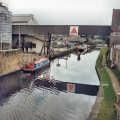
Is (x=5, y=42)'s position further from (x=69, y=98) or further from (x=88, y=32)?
(x=69, y=98)

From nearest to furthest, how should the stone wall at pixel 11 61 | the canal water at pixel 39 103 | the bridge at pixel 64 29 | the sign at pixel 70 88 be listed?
the canal water at pixel 39 103, the sign at pixel 70 88, the stone wall at pixel 11 61, the bridge at pixel 64 29

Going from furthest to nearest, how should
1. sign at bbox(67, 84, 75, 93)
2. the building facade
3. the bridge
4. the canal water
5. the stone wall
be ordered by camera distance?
the building facade, the bridge, the stone wall, sign at bbox(67, 84, 75, 93), the canal water

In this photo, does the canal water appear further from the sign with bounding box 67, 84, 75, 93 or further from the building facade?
the building facade

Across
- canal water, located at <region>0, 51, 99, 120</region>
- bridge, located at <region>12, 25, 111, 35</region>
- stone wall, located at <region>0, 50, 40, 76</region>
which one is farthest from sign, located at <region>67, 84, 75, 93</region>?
bridge, located at <region>12, 25, 111, 35</region>

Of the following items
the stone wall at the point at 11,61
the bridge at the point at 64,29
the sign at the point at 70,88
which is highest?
the bridge at the point at 64,29

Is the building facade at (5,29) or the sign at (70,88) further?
the building facade at (5,29)

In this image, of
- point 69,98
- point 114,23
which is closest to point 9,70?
point 69,98

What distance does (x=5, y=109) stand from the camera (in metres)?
10.1

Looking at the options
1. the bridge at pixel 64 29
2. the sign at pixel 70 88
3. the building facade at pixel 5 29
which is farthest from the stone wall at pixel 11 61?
the sign at pixel 70 88

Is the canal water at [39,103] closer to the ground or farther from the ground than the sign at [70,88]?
closer to the ground

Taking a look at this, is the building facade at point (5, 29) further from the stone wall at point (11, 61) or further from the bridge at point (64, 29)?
the stone wall at point (11, 61)

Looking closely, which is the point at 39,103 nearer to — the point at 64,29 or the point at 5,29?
the point at 64,29

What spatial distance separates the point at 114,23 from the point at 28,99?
50.8 feet

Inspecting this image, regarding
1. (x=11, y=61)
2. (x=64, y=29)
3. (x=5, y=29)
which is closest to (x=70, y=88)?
(x=11, y=61)
